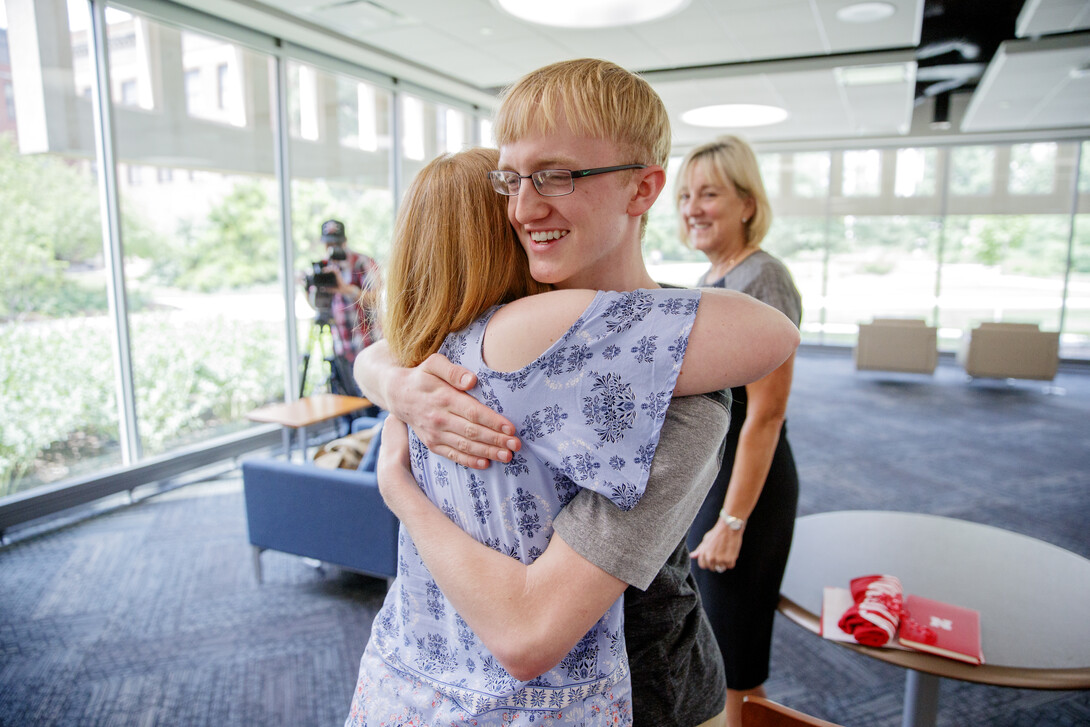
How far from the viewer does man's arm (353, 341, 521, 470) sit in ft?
2.42

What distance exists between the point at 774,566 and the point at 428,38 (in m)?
5.19

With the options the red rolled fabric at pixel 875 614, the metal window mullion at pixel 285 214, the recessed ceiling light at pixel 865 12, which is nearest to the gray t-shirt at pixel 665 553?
the red rolled fabric at pixel 875 614

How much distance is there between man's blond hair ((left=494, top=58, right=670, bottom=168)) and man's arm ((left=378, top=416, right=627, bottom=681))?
0.48 metres

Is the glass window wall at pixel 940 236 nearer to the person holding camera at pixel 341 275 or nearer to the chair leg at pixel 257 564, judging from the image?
the person holding camera at pixel 341 275

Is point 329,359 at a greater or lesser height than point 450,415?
lesser

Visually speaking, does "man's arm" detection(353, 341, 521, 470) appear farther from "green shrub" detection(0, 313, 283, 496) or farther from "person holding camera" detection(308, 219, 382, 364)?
"person holding camera" detection(308, 219, 382, 364)

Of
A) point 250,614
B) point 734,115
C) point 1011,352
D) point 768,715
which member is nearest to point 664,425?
point 768,715

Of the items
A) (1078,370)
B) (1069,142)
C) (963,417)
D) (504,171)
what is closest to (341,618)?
(504,171)

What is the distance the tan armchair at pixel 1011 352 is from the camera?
781cm

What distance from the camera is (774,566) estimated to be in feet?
5.24

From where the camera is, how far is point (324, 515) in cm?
306

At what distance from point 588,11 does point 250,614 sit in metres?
4.42

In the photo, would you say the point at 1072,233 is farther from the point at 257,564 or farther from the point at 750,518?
the point at 257,564

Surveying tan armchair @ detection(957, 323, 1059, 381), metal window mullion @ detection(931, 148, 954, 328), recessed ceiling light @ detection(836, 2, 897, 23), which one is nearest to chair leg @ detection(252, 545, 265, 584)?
recessed ceiling light @ detection(836, 2, 897, 23)
